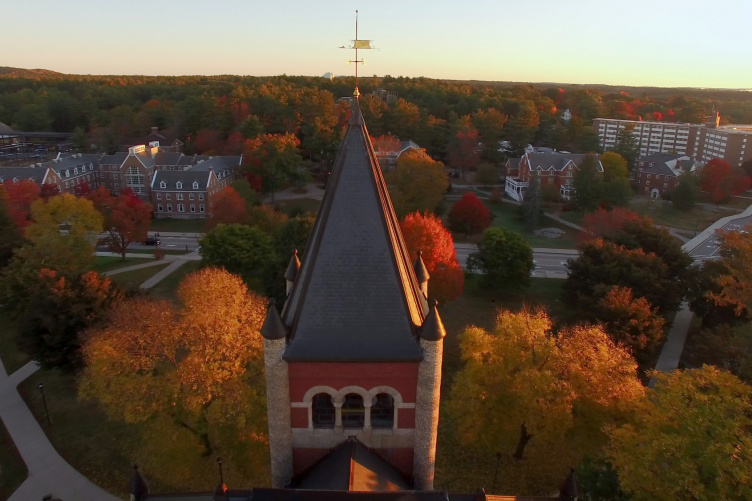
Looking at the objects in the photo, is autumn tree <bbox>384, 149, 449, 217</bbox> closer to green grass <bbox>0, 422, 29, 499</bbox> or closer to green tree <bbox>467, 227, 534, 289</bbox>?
green tree <bbox>467, 227, 534, 289</bbox>

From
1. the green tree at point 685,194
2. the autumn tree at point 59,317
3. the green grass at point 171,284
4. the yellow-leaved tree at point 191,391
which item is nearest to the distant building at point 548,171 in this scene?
the green tree at point 685,194

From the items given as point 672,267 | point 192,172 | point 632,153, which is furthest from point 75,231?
point 632,153

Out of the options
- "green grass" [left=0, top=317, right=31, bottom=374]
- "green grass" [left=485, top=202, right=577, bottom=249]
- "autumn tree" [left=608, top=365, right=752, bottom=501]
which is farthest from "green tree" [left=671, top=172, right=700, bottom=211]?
"green grass" [left=0, top=317, right=31, bottom=374]

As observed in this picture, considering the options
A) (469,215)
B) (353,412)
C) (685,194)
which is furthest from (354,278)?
(685,194)

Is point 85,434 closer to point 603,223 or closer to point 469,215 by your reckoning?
point 469,215

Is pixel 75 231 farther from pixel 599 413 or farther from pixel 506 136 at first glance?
pixel 506 136

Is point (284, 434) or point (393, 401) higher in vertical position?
point (393, 401)

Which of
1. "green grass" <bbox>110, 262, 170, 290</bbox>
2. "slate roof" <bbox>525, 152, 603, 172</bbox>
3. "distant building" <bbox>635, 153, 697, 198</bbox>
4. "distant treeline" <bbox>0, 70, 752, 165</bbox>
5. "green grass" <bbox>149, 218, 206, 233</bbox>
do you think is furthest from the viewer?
"distant treeline" <bbox>0, 70, 752, 165</bbox>
